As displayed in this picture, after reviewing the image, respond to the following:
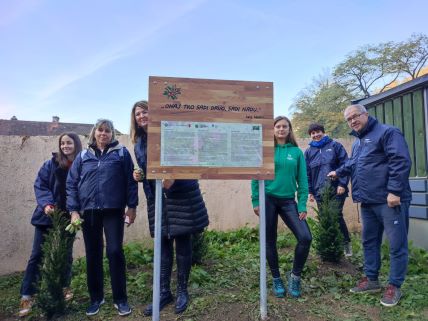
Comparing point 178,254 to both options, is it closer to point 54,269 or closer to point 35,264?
point 54,269

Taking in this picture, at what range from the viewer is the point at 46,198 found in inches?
156

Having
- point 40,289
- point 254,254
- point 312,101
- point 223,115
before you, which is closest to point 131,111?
point 223,115

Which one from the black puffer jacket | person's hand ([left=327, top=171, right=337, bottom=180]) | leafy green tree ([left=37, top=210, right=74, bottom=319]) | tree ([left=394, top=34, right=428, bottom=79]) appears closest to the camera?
the black puffer jacket

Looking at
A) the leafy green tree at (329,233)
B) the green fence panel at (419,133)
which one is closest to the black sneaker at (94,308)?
the leafy green tree at (329,233)

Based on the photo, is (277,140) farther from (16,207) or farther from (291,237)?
(16,207)

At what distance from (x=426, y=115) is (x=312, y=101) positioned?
132 ft

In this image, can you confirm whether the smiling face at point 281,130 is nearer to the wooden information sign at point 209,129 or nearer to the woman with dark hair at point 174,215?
the wooden information sign at point 209,129

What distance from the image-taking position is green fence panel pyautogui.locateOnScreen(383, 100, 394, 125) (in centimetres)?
623

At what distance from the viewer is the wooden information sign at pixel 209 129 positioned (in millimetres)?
3254

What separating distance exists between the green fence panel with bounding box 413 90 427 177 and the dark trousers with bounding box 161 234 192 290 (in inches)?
159

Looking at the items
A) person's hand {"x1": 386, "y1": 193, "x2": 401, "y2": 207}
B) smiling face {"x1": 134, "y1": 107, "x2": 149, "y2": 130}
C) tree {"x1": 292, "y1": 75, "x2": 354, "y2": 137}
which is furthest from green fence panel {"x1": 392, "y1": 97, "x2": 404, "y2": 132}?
tree {"x1": 292, "y1": 75, "x2": 354, "y2": 137}

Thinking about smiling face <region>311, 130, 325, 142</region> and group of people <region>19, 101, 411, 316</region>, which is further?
smiling face <region>311, 130, 325, 142</region>

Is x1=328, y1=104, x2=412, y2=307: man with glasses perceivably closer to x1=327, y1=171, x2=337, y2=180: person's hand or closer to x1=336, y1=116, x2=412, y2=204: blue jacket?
x1=336, y1=116, x2=412, y2=204: blue jacket

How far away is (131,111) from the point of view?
3781 mm
